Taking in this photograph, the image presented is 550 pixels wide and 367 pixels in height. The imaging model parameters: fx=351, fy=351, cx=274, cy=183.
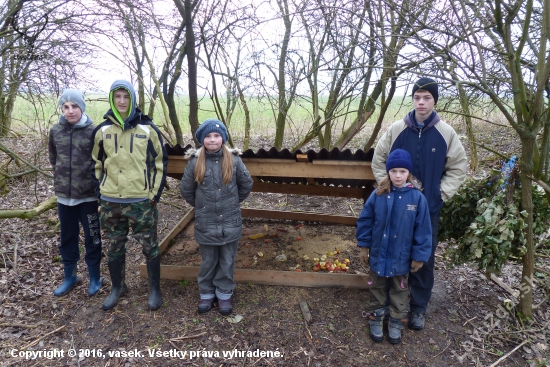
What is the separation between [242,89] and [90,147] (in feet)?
11.3

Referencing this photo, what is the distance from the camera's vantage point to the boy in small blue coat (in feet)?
8.71

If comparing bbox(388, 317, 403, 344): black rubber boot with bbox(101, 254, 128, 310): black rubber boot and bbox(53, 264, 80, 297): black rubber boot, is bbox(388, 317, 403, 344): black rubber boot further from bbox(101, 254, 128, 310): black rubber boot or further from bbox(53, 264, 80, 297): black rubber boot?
bbox(53, 264, 80, 297): black rubber boot

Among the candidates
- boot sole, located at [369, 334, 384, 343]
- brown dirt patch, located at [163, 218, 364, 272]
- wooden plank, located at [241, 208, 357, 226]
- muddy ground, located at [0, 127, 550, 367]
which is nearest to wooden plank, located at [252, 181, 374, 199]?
wooden plank, located at [241, 208, 357, 226]

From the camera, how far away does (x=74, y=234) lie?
11.0ft

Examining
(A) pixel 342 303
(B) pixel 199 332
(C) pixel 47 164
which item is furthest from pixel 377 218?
(C) pixel 47 164

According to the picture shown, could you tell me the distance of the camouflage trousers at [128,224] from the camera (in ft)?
9.82

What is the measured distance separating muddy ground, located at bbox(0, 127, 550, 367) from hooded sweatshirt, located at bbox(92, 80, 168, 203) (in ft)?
3.65

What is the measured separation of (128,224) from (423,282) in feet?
8.61

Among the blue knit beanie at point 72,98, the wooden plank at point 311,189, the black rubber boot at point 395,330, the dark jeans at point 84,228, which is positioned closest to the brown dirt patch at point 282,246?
the wooden plank at point 311,189

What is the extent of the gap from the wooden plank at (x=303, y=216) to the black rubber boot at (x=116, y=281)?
2.27m

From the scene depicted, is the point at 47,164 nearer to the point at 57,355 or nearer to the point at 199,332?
the point at 57,355

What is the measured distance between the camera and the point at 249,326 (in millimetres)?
3062

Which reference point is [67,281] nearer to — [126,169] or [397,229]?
[126,169]

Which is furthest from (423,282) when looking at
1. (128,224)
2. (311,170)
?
(128,224)
